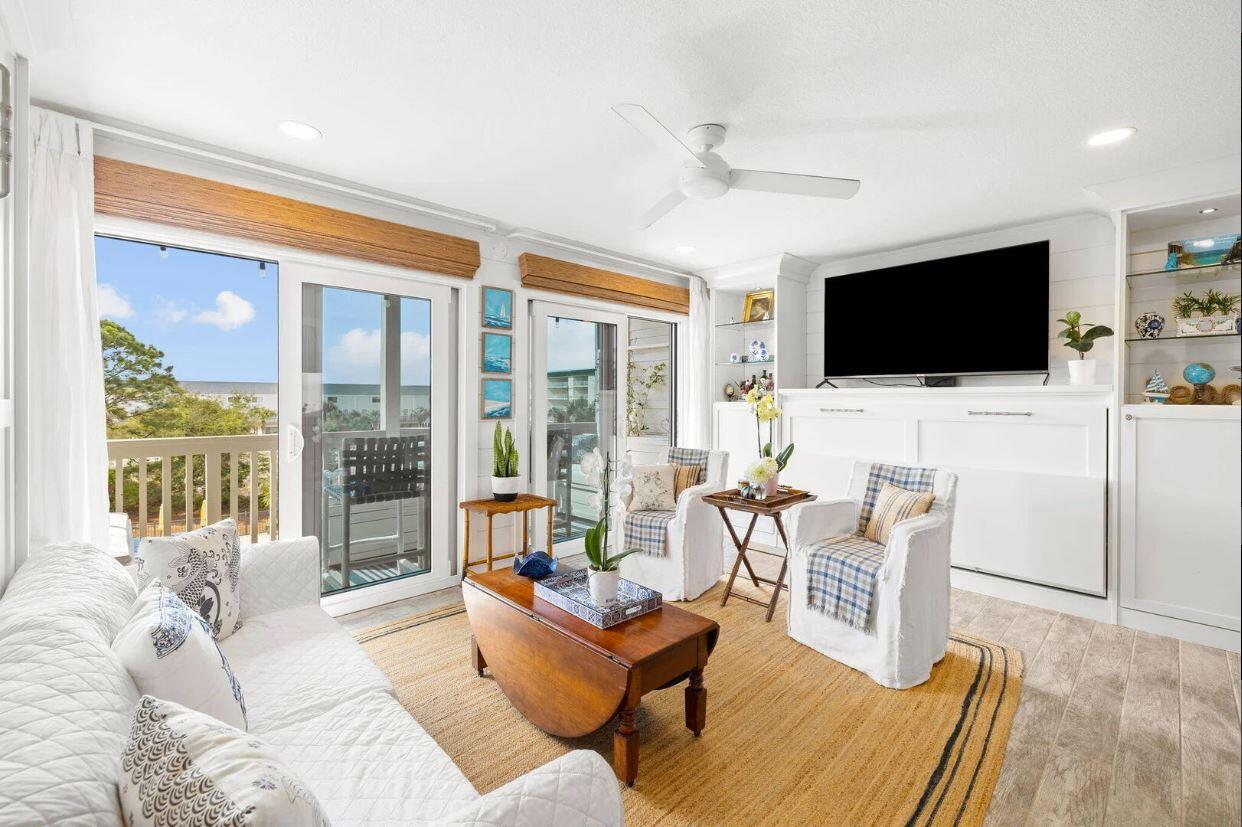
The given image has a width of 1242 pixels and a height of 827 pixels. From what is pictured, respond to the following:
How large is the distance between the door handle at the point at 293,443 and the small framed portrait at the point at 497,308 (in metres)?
1.28

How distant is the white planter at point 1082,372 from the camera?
10.9ft

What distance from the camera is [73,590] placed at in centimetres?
155

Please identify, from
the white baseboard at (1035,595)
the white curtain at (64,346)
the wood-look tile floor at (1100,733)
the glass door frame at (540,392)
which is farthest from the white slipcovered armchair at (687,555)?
the white curtain at (64,346)

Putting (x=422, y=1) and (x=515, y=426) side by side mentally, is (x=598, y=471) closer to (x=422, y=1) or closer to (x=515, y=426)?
(x=422, y=1)

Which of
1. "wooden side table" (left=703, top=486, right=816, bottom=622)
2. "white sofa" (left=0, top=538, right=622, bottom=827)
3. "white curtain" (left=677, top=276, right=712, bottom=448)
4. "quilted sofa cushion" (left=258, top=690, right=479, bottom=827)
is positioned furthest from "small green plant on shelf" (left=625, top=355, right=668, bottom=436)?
"quilted sofa cushion" (left=258, top=690, right=479, bottom=827)

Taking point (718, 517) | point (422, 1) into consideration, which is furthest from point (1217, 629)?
point (718, 517)

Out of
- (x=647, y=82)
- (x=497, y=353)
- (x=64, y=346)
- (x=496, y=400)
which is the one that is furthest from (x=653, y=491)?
(x=64, y=346)

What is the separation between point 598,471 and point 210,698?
1.33m

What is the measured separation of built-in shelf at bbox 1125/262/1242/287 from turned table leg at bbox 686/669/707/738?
173 cm

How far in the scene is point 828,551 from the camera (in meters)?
2.84

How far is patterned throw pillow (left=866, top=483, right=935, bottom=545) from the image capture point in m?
2.81

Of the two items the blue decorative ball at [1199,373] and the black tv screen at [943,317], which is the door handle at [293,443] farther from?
the black tv screen at [943,317]

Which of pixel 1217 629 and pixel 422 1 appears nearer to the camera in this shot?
pixel 1217 629

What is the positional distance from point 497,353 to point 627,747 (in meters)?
2.61
